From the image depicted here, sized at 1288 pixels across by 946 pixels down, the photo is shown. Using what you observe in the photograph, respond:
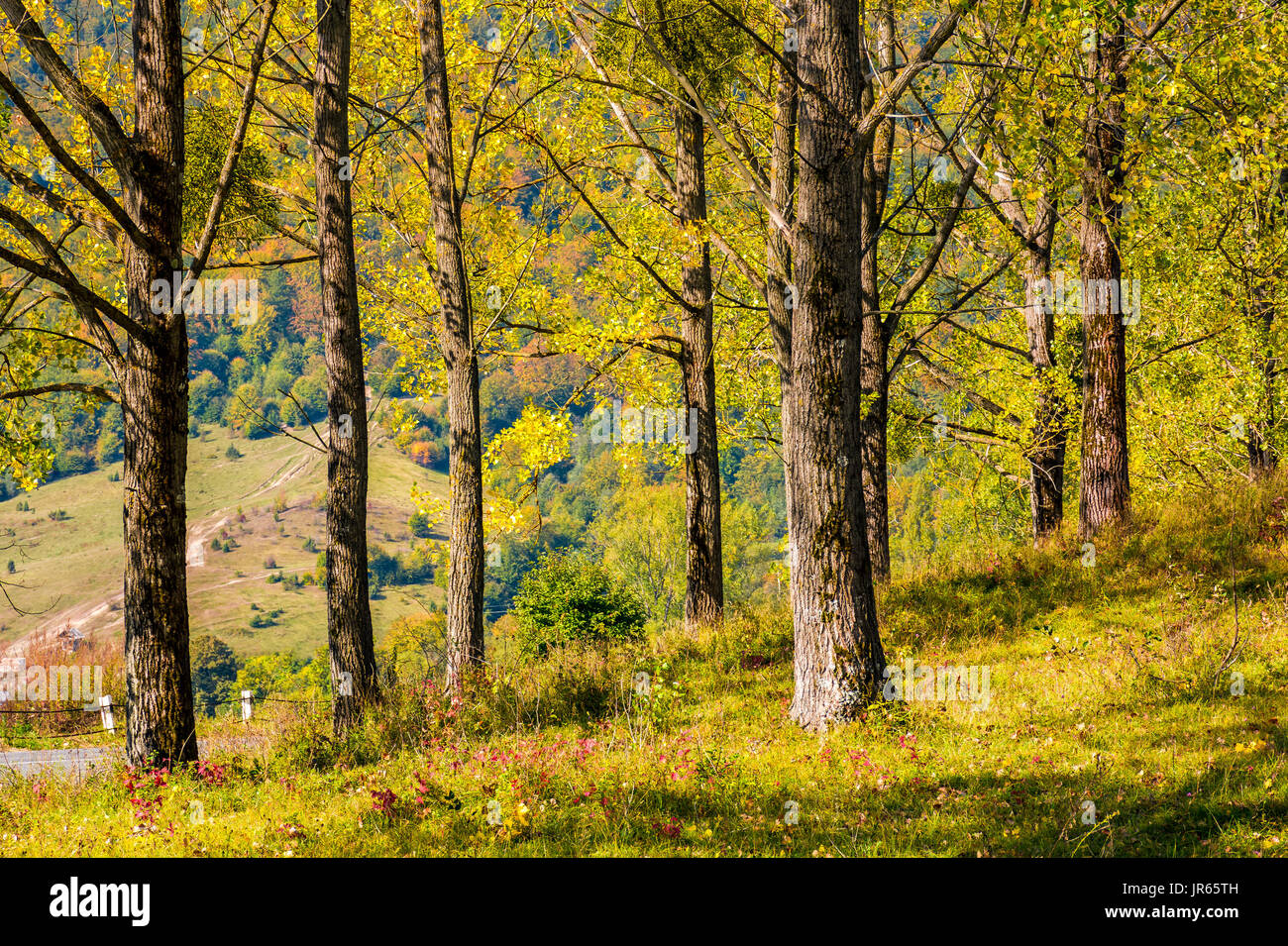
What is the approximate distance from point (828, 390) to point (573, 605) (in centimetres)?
965

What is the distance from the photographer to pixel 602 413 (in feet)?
42.4

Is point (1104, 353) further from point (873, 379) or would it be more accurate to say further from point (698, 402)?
point (698, 402)

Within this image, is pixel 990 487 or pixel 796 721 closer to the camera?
pixel 796 721

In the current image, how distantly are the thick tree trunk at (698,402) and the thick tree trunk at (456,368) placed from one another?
124 inches

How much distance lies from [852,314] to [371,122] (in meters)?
9.31

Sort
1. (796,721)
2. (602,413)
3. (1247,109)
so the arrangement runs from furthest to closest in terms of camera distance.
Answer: (602,413), (1247,109), (796,721)

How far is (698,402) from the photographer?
12609 millimetres

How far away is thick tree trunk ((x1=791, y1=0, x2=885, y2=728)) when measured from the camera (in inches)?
279

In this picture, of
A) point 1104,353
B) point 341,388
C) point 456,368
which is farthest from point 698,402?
point 1104,353

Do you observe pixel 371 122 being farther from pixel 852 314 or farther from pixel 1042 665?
pixel 1042 665

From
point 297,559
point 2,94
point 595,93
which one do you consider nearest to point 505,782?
point 2,94

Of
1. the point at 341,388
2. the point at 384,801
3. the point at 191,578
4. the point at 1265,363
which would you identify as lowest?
the point at 191,578

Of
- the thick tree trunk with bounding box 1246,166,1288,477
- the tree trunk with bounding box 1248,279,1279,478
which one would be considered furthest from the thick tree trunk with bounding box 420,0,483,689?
the tree trunk with bounding box 1248,279,1279,478

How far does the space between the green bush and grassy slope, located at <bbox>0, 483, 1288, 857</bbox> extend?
18.2 feet
